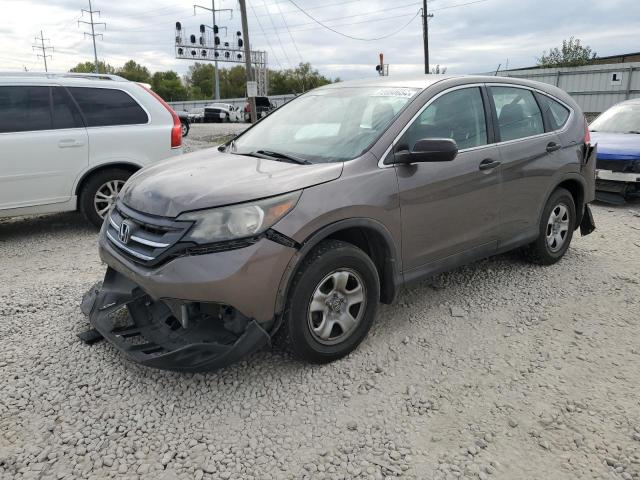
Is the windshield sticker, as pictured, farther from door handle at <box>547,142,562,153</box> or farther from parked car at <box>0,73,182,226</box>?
parked car at <box>0,73,182,226</box>

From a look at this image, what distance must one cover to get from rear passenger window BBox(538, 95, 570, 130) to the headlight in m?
3.08

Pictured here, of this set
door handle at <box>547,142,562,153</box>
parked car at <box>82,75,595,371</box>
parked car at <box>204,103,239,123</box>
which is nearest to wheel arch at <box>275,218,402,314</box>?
parked car at <box>82,75,595,371</box>

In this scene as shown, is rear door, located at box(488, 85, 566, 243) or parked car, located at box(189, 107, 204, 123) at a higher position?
parked car, located at box(189, 107, 204, 123)

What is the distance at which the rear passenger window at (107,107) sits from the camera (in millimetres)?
6008

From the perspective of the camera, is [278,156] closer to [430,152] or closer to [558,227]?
[430,152]

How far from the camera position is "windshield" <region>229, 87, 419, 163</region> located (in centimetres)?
339

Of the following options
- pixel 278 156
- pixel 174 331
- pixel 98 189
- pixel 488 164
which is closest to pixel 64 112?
pixel 98 189

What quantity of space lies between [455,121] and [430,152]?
76 cm

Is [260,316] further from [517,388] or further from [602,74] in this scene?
[602,74]

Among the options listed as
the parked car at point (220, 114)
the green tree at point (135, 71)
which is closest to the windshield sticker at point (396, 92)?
the parked car at point (220, 114)

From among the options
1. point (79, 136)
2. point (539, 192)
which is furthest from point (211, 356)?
point (79, 136)

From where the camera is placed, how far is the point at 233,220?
272 cm

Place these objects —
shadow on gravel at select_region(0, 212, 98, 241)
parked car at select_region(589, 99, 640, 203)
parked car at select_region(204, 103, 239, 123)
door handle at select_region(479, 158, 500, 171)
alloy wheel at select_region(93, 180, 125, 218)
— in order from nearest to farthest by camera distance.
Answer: door handle at select_region(479, 158, 500, 171), alloy wheel at select_region(93, 180, 125, 218), shadow on gravel at select_region(0, 212, 98, 241), parked car at select_region(589, 99, 640, 203), parked car at select_region(204, 103, 239, 123)

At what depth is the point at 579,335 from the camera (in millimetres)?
3592
